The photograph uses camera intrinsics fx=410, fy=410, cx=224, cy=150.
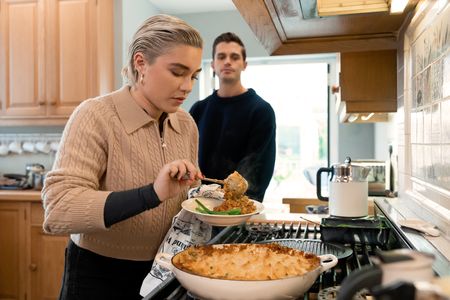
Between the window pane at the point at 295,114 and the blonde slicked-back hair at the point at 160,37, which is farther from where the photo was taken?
the window pane at the point at 295,114

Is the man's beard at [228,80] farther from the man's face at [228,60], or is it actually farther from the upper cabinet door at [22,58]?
the upper cabinet door at [22,58]

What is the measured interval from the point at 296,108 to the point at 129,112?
3.05 m

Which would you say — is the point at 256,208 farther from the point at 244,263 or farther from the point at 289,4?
the point at 289,4

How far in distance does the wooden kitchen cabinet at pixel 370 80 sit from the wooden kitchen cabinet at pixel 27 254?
1999 millimetres

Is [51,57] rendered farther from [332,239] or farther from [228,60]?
[332,239]

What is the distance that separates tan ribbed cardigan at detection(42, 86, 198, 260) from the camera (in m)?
1.00

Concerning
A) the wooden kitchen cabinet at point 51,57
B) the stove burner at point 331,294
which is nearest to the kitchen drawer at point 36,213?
the wooden kitchen cabinet at point 51,57

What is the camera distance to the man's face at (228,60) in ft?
7.19

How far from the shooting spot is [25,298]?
2709 mm

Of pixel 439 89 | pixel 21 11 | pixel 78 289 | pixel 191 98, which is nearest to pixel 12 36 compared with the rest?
pixel 21 11

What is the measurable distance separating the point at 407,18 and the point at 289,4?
0.51 meters

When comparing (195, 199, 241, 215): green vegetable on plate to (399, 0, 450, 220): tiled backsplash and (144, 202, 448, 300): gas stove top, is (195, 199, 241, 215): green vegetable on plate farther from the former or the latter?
(399, 0, 450, 220): tiled backsplash

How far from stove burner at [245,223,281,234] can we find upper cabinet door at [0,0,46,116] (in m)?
2.22

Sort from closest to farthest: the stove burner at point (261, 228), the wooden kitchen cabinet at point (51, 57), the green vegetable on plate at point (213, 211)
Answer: the green vegetable on plate at point (213, 211), the stove burner at point (261, 228), the wooden kitchen cabinet at point (51, 57)
